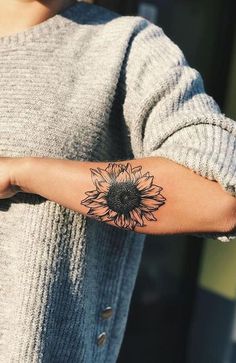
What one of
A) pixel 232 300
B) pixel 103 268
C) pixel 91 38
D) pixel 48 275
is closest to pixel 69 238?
pixel 48 275

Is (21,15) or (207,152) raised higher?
(21,15)

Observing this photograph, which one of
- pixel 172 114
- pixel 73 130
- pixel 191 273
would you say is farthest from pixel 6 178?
pixel 191 273

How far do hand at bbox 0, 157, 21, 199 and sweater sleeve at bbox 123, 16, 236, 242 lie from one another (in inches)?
10.8

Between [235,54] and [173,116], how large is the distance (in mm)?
1613

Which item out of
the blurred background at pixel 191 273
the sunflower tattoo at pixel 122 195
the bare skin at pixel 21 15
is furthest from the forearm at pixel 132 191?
the blurred background at pixel 191 273

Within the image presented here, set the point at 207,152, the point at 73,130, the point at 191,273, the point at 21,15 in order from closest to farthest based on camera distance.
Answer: the point at 207,152
the point at 73,130
the point at 21,15
the point at 191,273

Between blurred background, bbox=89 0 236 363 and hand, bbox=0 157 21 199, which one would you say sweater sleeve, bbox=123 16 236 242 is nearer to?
hand, bbox=0 157 21 199

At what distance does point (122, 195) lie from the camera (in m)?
1.09

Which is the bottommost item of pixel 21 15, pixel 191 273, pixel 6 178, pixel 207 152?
pixel 191 273

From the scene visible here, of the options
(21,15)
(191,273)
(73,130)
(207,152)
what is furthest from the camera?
(191,273)

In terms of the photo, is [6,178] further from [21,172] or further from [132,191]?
[132,191]

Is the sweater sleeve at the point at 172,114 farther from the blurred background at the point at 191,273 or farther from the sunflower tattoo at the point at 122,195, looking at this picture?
the blurred background at the point at 191,273

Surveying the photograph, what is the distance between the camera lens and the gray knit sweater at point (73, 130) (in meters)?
1.12

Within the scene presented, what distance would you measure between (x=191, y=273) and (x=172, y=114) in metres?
1.84
